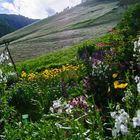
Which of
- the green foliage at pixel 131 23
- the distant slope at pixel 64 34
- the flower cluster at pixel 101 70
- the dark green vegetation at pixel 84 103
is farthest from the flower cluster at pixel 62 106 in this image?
the distant slope at pixel 64 34

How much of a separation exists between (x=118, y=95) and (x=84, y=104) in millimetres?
1947

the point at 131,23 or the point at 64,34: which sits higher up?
the point at 131,23

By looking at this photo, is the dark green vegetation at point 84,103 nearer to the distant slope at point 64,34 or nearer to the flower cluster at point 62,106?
the flower cluster at point 62,106

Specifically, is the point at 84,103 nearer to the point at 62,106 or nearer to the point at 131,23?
the point at 62,106

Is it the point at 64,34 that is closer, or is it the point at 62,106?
the point at 62,106

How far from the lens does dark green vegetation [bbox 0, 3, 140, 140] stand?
5.74 metres

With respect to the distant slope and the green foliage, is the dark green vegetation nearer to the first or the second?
the green foliage

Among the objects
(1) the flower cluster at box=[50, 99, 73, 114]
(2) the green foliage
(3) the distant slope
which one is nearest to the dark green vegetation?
(1) the flower cluster at box=[50, 99, 73, 114]

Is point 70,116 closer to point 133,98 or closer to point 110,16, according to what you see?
point 133,98

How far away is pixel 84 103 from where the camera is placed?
7793mm

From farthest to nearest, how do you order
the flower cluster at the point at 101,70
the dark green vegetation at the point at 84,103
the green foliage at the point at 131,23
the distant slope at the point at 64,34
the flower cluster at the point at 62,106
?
the distant slope at the point at 64,34 < the green foliage at the point at 131,23 < the flower cluster at the point at 101,70 < the flower cluster at the point at 62,106 < the dark green vegetation at the point at 84,103

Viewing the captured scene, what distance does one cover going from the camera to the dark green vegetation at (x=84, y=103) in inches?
226

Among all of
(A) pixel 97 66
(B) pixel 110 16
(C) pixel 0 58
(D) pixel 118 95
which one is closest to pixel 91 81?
(A) pixel 97 66

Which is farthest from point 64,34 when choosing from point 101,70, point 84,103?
point 84,103
